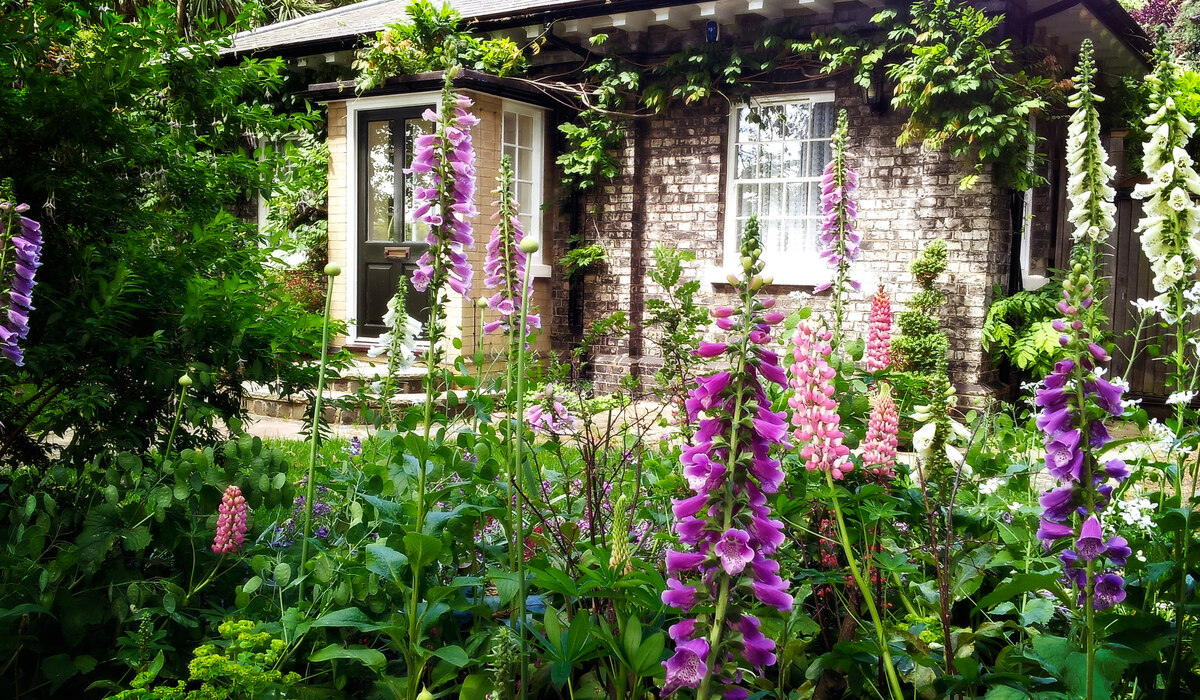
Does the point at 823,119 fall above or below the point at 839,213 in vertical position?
above

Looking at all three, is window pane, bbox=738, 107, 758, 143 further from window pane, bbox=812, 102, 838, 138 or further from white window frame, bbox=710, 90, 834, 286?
window pane, bbox=812, 102, 838, 138

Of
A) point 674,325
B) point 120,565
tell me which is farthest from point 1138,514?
point 120,565

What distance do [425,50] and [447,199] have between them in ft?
27.0

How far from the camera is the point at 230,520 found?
1720 millimetres

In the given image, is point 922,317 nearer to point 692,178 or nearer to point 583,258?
point 692,178

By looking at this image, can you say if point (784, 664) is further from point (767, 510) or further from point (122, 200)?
point (122, 200)

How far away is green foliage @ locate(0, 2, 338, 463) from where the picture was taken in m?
2.54

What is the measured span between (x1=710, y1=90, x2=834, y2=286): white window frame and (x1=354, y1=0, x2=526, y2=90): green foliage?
2377 millimetres

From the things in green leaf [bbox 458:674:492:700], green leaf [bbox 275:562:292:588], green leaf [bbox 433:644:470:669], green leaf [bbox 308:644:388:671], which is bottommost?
green leaf [bbox 458:674:492:700]

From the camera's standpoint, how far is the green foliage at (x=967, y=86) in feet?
23.5

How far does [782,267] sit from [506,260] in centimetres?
708

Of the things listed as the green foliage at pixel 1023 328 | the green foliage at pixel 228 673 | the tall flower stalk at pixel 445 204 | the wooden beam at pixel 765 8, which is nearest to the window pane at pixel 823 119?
the wooden beam at pixel 765 8

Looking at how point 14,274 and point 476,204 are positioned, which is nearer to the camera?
point 14,274

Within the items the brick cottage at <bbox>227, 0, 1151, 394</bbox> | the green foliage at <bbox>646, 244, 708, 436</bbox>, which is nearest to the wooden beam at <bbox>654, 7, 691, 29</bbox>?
the brick cottage at <bbox>227, 0, 1151, 394</bbox>
